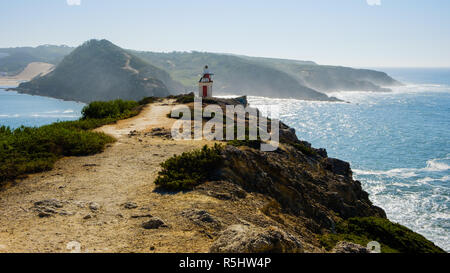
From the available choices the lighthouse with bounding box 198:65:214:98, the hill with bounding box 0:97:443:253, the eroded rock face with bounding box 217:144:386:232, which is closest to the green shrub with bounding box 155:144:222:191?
the hill with bounding box 0:97:443:253

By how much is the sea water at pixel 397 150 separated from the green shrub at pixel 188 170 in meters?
21.5

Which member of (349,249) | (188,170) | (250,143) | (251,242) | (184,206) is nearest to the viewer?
(251,242)

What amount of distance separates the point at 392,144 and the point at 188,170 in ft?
184

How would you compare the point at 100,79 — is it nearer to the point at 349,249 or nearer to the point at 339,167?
the point at 339,167

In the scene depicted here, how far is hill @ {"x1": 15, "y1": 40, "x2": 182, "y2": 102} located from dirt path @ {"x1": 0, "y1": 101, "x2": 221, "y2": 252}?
11647 cm

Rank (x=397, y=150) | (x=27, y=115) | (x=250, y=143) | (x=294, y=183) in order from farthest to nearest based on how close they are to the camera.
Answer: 1. (x=27, y=115)
2. (x=397, y=150)
3. (x=250, y=143)
4. (x=294, y=183)

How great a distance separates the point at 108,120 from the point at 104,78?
129173 mm

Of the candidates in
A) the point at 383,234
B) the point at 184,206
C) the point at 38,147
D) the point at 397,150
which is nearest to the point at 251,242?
the point at 184,206

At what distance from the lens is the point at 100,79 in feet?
465

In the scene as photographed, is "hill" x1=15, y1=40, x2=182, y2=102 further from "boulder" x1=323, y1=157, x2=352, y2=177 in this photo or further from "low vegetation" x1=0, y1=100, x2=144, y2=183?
"low vegetation" x1=0, y1=100, x2=144, y2=183

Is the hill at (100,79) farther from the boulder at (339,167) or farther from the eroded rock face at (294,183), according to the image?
the eroded rock face at (294,183)

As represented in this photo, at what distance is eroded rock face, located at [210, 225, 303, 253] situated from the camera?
6.14 m

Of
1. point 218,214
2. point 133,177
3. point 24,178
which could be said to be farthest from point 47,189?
point 218,214
